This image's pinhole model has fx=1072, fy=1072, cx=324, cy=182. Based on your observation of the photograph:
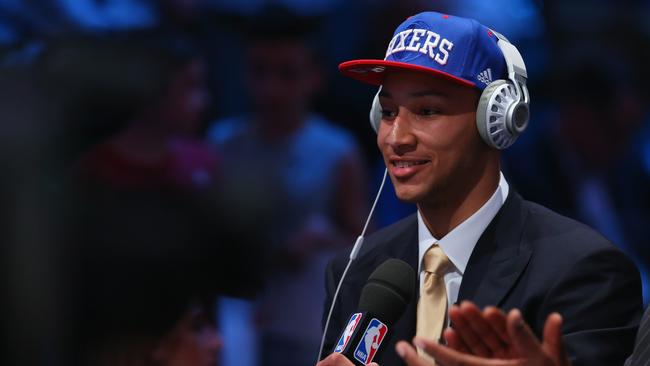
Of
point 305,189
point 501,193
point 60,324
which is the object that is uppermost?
point 501,193

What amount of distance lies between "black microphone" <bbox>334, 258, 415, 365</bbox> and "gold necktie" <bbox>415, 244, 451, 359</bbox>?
0.10 m

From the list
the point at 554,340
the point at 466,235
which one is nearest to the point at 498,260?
the point at 466,235

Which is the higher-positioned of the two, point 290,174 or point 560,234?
point 560,234

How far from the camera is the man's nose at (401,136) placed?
197 cm

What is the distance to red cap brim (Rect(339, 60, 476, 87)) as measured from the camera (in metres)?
1.93

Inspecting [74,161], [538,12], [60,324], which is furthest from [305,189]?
[60,324]

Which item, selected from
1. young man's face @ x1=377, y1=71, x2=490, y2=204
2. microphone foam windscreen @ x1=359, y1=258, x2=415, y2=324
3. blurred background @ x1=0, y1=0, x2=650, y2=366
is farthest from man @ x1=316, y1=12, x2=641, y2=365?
blurred background @ x1=0, y1=0, x2=650, y2=366

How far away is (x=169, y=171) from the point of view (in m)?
3.57

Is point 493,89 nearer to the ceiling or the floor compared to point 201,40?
nearer to the ceiling

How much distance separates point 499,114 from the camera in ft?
6.30

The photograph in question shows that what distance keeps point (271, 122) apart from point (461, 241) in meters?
1.87

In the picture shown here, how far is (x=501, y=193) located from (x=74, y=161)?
70.4 inches

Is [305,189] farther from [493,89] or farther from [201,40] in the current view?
[493,89]

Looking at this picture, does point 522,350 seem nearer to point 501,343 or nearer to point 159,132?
point 501,343
